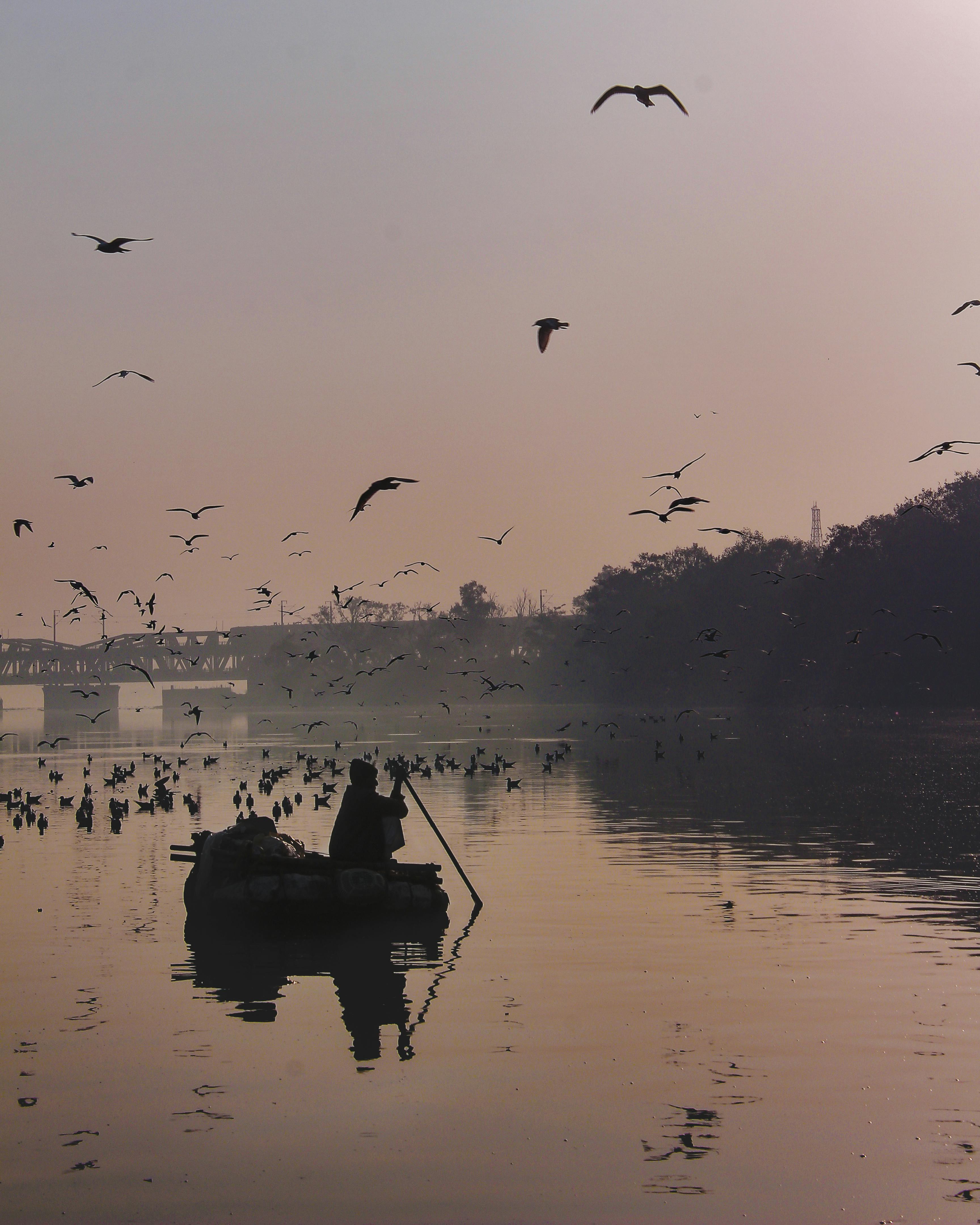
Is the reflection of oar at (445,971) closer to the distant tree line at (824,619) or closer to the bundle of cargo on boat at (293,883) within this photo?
the bundle of cargo on boat at (293,883)

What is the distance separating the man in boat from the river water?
1.35m

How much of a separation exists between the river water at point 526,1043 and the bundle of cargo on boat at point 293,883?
0.52 metres

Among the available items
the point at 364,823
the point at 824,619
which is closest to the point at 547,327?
the point at 364,823

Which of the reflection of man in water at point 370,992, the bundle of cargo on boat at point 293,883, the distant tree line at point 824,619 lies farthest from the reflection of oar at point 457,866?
the distant tree line at point 824,619

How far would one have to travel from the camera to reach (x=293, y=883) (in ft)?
70.1

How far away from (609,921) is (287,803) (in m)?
20.5

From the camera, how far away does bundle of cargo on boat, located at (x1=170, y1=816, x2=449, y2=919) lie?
21406mm

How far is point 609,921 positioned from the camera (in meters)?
21.9

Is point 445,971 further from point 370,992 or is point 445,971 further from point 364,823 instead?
point 364,823

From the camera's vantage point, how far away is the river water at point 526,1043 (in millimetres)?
10594

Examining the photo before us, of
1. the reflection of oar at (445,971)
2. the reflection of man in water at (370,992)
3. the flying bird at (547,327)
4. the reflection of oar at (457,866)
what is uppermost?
the flying bird at (547,327)

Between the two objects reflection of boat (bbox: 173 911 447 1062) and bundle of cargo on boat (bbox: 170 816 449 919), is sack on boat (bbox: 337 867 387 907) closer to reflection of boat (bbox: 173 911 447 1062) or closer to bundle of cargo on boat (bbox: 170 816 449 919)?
bundle of cargo on boat (bbox: 170 816 449 919)

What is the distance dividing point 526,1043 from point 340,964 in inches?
211

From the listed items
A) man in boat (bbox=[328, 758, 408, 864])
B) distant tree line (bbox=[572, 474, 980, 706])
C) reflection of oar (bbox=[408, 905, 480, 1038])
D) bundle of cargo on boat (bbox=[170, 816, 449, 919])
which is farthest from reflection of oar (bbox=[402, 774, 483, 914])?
distant tree line (bbox=[572, 474, 980, 706])
